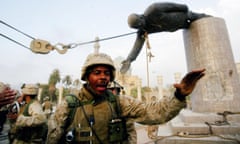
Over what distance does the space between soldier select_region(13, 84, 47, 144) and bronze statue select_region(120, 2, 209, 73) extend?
3.35 meters

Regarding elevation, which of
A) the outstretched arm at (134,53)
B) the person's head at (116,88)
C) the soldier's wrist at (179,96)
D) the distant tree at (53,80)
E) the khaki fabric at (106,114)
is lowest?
the khaki fabric at (106,114)

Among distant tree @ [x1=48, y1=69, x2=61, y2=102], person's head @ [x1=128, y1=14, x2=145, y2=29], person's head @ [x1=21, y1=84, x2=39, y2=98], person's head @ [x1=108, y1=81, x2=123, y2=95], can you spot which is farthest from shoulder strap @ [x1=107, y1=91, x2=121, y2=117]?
distant tree @ [x1=48, y1=69, x2=61, y2=102]

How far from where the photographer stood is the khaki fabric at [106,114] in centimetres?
145

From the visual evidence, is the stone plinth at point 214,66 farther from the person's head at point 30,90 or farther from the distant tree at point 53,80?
the distant tree at point 53,80

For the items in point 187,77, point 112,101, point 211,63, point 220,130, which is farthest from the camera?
point 211,63

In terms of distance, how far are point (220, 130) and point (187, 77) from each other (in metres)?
2.81

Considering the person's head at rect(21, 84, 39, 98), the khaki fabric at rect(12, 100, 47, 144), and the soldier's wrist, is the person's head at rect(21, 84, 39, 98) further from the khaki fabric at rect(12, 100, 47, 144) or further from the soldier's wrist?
the soldier's wrist

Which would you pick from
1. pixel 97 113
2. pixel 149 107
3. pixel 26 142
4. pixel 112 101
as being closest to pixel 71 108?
pixel 97 113

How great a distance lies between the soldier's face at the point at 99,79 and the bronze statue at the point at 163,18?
316 cm

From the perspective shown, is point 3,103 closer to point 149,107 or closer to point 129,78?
point 149,107

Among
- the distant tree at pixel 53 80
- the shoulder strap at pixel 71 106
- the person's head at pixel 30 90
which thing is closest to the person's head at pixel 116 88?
the shoulder strap at pixel 71 106

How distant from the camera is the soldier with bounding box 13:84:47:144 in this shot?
8.89 ft

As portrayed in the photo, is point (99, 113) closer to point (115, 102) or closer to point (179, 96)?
point (115, 102)

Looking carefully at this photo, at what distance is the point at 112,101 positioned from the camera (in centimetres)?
173
